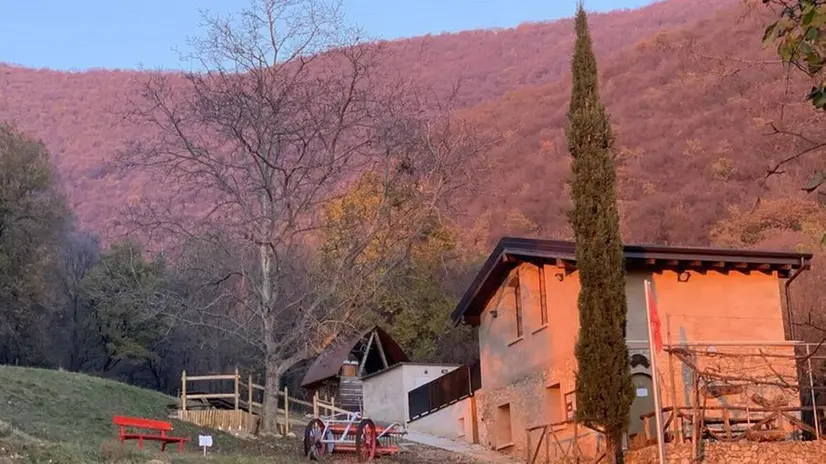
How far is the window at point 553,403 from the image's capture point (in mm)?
24703

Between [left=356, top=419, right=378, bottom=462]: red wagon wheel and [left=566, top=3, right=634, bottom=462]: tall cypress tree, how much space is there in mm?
5123

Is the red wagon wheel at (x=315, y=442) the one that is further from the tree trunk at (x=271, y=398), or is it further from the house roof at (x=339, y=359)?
the house roof at (x=339, y=359)

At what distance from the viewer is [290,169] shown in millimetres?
26734

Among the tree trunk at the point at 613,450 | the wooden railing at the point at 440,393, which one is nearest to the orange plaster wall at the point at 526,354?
the wooden railing at the point at 440,393

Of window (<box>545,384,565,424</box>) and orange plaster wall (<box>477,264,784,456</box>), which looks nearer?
orange plaster wall (<box>477,264,784,456</box>)

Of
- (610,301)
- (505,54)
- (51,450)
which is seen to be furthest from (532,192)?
(505,54)

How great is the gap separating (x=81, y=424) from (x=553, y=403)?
11063 millimetres

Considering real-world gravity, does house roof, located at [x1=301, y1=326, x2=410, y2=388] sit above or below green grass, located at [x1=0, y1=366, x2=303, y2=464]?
above

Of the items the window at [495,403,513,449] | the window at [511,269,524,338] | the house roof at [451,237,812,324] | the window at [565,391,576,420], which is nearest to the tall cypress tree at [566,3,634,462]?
the house roof at [451,237,812,324]

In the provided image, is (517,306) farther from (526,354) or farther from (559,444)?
(559,444)

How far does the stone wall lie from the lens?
18.9 m

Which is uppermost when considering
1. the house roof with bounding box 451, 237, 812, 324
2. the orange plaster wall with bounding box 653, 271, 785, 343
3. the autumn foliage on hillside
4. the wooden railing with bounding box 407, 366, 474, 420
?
the autumn foliage on hillside

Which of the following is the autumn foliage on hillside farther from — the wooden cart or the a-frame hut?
the a-frame hut

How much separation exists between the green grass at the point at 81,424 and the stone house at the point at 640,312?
6.18m
